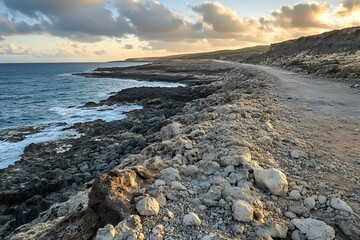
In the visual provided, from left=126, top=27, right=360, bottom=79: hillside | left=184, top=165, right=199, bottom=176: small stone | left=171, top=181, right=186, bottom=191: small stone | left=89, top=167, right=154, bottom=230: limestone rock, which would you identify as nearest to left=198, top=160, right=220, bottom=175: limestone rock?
left=184, top=165, right=199, bottom=176: small stone

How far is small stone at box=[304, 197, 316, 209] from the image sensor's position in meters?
4.82

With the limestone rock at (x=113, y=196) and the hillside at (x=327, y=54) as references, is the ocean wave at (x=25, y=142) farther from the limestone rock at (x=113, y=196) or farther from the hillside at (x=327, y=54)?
the hillside at (x=327, y=54)

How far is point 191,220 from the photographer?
Answer: 4270 mm

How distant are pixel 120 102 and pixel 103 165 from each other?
2299cm

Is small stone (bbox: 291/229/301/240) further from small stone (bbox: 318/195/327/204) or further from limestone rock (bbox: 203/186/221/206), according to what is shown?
limestone rock (bbox: 203/186/221/206)

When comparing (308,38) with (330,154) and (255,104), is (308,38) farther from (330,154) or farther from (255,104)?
(330,154)

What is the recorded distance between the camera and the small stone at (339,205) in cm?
463

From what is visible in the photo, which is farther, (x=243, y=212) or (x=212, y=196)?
(x=212, y=196)

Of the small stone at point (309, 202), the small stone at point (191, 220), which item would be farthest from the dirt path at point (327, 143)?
the small stone at point (191, 220)

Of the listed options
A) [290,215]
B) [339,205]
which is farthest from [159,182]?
[339,205]

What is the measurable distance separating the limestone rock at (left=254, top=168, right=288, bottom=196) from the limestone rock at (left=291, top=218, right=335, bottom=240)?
80 cm

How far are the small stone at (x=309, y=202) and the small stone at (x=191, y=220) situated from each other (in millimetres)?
1799

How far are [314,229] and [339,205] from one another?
32.7 inches

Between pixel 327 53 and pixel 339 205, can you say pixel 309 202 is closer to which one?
pixel 339 205
